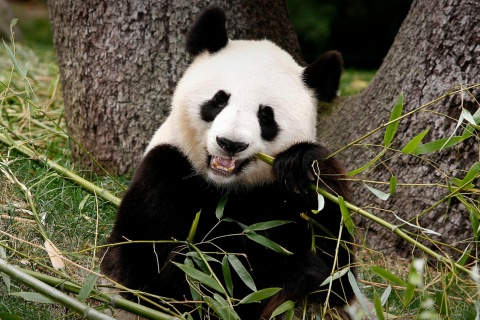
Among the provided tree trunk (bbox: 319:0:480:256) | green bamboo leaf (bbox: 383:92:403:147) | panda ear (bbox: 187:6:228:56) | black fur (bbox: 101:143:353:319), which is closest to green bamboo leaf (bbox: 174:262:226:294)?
black fur (bbox: 101:143:353:319)

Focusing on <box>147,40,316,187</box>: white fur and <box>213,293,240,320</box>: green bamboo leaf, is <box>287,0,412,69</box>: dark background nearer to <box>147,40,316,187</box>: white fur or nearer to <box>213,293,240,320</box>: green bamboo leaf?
<box>147,40,316,187</box>: white fur

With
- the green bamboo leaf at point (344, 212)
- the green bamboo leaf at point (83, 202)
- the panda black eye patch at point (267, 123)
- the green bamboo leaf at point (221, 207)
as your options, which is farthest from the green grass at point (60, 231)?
the panda black eye patch at point (267, 123)

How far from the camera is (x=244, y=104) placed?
8.53 feet

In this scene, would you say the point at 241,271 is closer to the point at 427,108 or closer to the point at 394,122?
the point at 394,122

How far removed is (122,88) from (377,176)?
1.47 meters

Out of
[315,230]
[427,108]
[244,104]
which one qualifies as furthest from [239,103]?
[427,108]

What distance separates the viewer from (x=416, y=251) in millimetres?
3658

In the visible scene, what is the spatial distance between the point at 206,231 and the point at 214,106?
1.71 feet

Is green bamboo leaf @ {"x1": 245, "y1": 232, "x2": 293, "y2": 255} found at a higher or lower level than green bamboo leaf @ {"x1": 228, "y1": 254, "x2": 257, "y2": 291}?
higher

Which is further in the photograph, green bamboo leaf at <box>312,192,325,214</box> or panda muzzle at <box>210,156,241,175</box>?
panda muzzle at <box>210,156,241,175</box>

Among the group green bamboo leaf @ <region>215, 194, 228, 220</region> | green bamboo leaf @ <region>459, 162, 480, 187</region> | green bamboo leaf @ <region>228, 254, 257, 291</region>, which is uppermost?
green bamboo leaf @ <region>459, 162, 480, 187</region>

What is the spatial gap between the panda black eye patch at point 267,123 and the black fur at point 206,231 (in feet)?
0.84

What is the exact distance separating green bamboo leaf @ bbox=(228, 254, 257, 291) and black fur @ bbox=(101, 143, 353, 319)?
8.6 inches

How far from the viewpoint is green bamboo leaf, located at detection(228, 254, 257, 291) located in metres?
2.52
